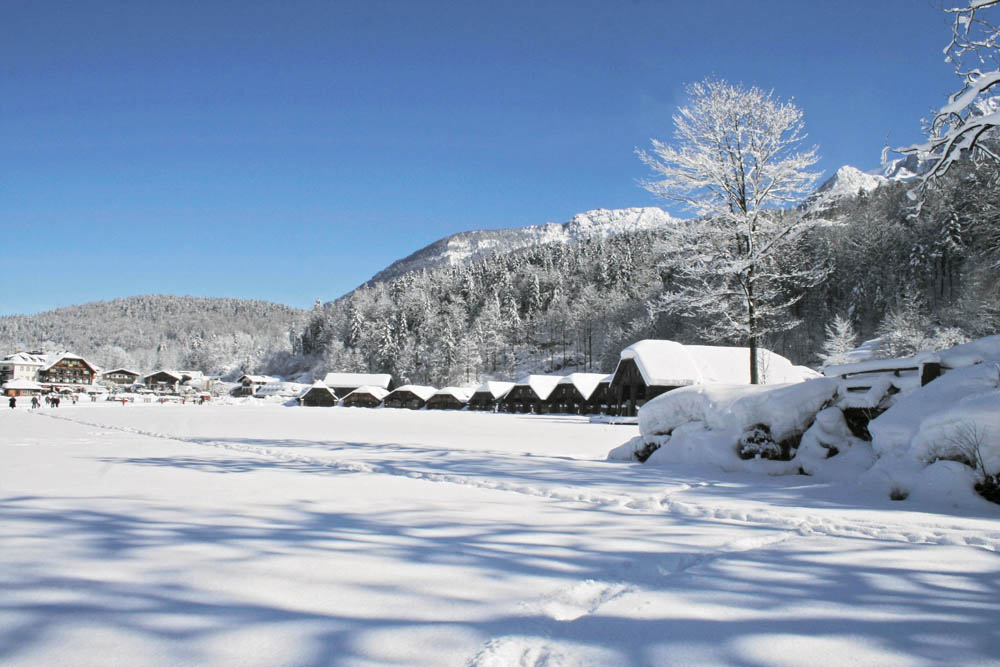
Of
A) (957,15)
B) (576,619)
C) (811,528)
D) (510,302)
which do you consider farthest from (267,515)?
Answer: (510,302)

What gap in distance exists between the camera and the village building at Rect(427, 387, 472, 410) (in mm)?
74000

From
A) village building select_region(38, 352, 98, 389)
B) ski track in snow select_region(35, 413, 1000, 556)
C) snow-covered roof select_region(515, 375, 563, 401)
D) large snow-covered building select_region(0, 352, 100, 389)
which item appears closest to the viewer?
ski track in snow select_region(35, 413, 1000, 556)

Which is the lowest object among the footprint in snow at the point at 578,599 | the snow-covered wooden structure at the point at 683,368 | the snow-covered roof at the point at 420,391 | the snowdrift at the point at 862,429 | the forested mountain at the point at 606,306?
the snow-covered roof at the point at 420,391

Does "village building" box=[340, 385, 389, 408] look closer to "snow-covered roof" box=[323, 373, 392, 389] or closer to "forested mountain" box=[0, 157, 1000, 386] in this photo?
"snow-covered roof" box=[323, 373, 392, 389]

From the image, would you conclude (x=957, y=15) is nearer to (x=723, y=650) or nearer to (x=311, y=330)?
(x=723, y=650)

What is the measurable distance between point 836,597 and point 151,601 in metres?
3.92

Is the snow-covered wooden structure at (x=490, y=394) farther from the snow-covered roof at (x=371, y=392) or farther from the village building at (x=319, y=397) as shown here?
the village building at (x=319, y=397)

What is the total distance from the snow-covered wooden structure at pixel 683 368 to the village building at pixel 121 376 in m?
124

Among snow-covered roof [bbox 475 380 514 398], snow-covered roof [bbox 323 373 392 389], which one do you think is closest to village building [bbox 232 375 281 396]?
snow-covered roof [bbox 323 373 392 389]

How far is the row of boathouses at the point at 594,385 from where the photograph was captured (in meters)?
41.2

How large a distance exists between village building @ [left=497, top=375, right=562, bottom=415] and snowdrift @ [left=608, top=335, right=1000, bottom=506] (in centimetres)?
5272

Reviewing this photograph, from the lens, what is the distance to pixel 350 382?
295 ft

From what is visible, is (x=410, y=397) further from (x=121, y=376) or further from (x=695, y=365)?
(x=121, y=376)

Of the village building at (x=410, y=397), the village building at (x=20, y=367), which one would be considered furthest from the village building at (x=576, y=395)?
the village building at (x=20, y=367)
